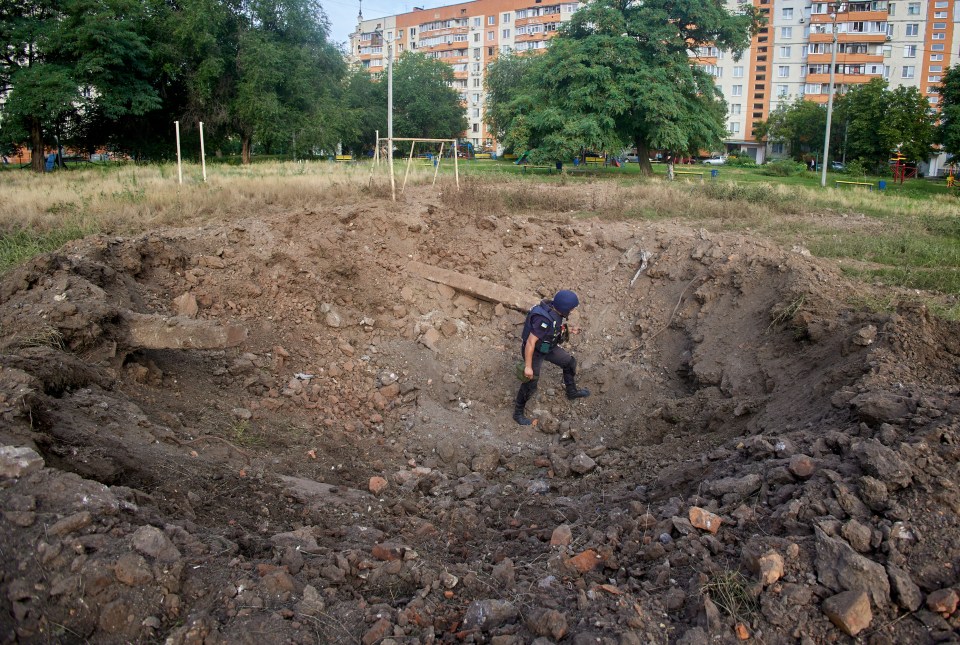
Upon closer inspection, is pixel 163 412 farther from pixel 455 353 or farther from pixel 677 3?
pixel 677 3

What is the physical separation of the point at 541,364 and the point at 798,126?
170 ft

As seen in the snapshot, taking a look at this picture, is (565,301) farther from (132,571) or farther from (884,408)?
(132,571)

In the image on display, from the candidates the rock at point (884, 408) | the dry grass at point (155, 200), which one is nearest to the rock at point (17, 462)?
the rock at point (884, 408)

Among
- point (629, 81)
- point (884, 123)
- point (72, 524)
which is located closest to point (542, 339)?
point (72, 524)

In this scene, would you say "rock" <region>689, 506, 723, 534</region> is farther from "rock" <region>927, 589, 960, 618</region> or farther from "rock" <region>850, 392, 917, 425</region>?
"rock" <region>850, 392, 917, 425</region>

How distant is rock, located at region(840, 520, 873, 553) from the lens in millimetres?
3055

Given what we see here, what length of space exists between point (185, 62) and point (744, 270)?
33221 millimetres

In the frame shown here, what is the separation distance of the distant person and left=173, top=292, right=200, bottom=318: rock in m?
4.04

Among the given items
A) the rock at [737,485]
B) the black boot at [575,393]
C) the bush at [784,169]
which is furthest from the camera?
the bush at [784,169]

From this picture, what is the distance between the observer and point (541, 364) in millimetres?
6902

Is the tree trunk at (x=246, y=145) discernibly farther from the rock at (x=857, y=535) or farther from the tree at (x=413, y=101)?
the rock at (x=857, y=535)

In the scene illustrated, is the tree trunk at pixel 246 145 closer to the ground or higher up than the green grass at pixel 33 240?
higher up

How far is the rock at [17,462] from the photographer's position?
341 cm

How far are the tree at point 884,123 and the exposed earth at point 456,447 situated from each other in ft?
127
